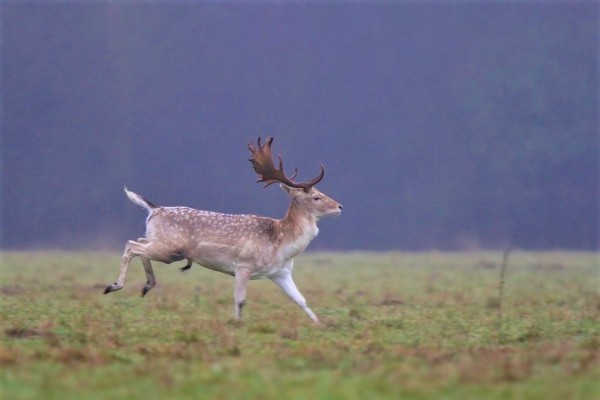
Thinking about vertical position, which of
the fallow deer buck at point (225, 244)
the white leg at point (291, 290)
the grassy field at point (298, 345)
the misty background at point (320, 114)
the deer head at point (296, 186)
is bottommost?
the grassy field at point (298, 345)

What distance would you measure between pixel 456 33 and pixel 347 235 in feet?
66.8

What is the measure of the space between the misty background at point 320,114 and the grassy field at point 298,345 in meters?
33.7

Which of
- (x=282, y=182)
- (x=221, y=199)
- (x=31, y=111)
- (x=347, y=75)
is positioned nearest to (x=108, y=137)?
(x=31, y=111)

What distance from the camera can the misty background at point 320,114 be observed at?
57.4 meters

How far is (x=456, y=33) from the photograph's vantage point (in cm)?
7125

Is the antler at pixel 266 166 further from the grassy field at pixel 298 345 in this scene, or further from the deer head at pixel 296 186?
the grassy field at pixel 298 345

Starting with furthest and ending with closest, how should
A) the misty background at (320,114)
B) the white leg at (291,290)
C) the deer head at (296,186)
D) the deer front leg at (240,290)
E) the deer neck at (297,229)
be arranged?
the misty background at (320,114) < the deer head at (296,186) < the deer neck at (297,229) < the white leg at (291,290) < the deer front leg at (240,290)

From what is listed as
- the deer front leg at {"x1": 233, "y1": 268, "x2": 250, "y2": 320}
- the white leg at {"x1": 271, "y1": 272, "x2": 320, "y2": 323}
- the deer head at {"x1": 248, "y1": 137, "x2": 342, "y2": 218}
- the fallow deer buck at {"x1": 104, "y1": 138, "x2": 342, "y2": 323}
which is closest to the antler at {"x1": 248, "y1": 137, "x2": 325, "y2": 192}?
the deer head at {"x1": 248, "y1": 137, "x2": 342, "y2": 218}

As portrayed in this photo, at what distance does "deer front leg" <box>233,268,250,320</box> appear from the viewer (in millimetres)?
12594

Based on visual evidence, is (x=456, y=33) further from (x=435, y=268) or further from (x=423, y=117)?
(x=435, y=268)

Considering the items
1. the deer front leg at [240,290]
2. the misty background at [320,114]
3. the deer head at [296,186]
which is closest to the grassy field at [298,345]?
the deer front leg at [240,290]

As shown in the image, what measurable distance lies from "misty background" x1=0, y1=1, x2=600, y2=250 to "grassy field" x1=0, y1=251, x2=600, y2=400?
1328 inches

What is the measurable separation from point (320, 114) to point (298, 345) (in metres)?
57.2

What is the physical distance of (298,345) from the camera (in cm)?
1032
